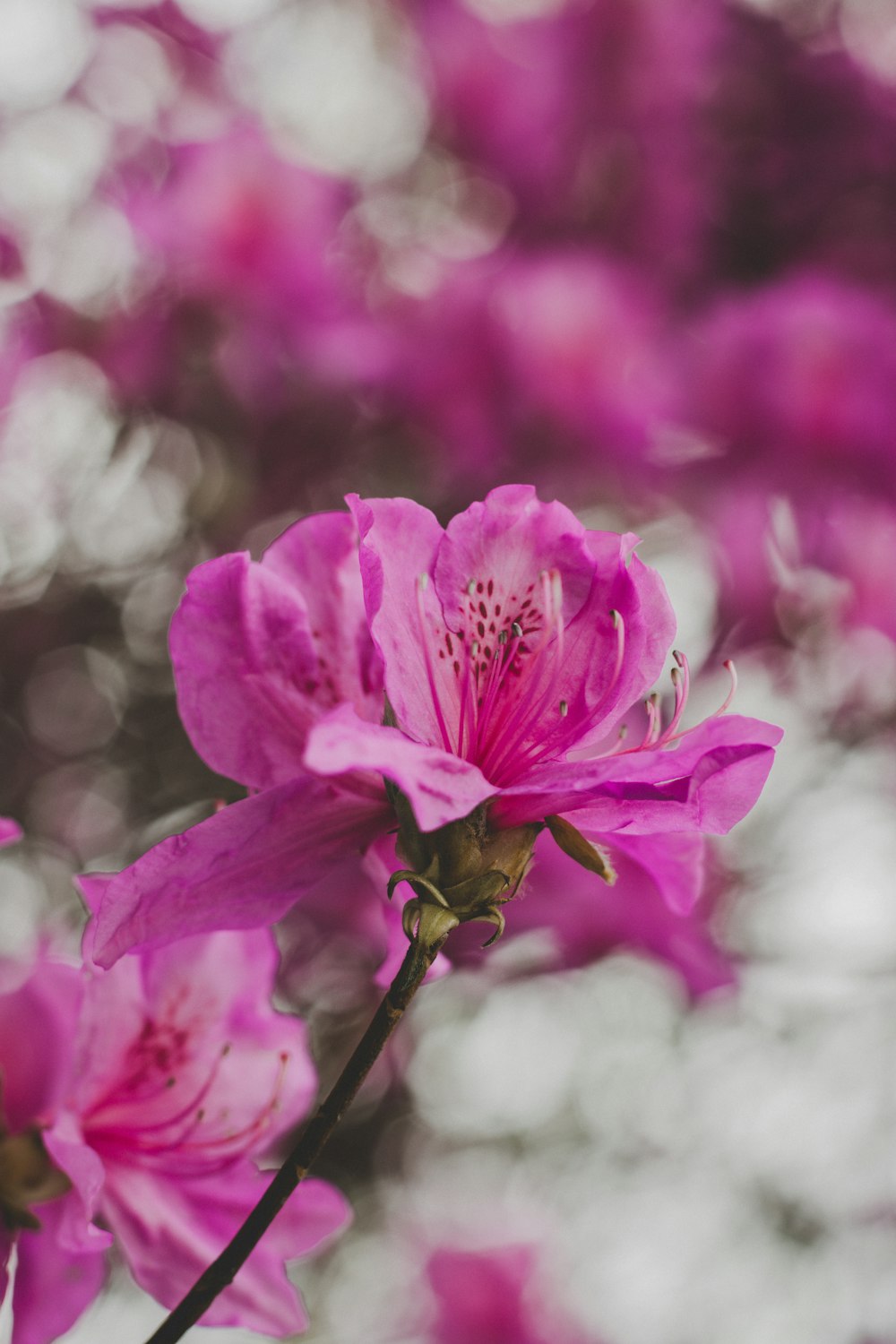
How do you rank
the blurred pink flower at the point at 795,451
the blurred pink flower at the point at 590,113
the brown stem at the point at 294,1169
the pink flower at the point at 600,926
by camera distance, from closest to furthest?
the brown stem at the point at 294,1169 < the pink flower at the point at 600,926 < the blurred pink flower at the point at 795,451 < the blurred pink flower at the point at 590,113

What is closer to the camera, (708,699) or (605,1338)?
(708,699)

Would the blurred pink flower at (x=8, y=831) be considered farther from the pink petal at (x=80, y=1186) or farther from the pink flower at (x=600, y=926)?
the pink flower at (x=600, y=926)

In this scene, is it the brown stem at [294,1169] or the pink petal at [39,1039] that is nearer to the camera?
the brown stem at [294,1169]

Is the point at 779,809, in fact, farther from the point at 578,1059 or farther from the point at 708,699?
the point at 578,1059

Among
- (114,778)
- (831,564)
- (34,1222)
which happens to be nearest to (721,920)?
(831,564)

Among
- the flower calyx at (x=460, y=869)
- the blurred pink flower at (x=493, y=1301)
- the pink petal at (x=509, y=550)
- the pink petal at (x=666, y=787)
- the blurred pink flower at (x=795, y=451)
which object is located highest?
the pink petal at (x=509, y=550)

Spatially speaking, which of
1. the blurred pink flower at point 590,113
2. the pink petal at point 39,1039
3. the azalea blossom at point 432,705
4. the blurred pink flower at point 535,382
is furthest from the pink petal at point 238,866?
the blurred pink flower at point 590,113

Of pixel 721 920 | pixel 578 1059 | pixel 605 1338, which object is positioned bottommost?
pixel 605 1338
